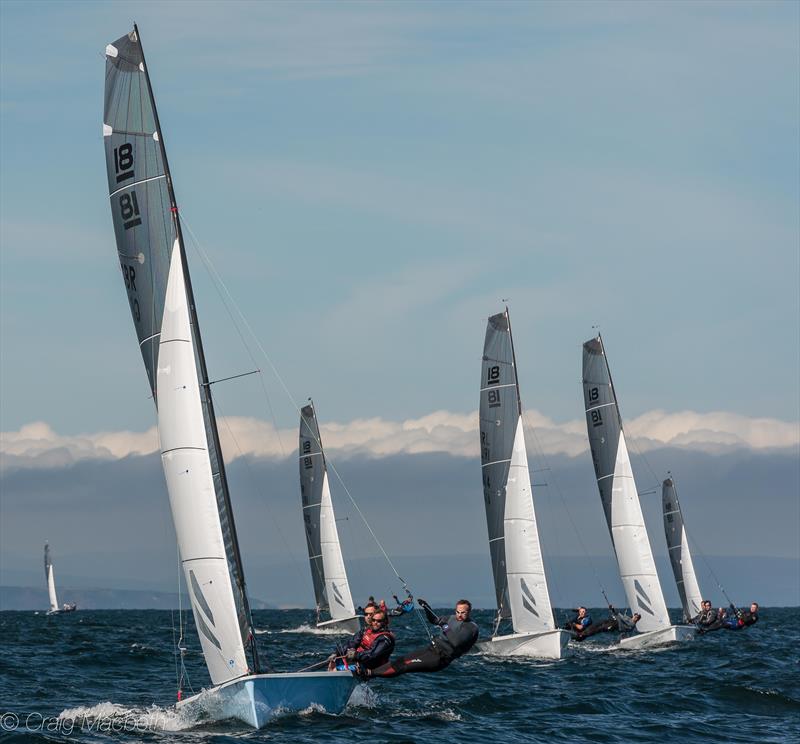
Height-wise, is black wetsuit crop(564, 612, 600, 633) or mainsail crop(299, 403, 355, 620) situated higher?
mainsail crop(299, 403, 355, 620)

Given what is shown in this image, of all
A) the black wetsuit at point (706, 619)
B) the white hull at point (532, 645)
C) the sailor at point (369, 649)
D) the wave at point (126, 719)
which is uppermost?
the sailor at point (369, 649)

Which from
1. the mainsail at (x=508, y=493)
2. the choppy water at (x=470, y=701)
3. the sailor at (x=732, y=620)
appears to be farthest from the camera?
the sailor at (x=732, y=620)

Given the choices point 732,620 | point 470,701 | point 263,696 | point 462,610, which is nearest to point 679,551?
point 732,620

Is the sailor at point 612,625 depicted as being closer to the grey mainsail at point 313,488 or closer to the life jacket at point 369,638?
the grey mainsail at point 313,488

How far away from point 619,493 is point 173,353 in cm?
2667

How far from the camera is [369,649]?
21.2 meters

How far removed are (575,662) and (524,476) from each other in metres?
5.73

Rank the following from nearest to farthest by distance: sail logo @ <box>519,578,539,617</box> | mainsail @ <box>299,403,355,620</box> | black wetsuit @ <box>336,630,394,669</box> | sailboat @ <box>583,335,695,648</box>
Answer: black wetsuit @ <box>336,630,394,669</box> < sail logo @ <box>519,578,539,617</box> < sailboat @ <box>583,335,695,648</box> < mainsail @ <box>299,403,355,620</box>

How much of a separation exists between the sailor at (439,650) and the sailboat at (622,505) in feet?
73.7

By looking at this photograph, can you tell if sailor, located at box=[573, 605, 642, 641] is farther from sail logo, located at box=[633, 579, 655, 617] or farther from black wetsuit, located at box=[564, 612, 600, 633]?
sail logo, located at box=[633, 579, 655, 617]

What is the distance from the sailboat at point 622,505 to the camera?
44000 mm

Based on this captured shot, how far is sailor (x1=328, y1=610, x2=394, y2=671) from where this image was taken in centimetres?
2114

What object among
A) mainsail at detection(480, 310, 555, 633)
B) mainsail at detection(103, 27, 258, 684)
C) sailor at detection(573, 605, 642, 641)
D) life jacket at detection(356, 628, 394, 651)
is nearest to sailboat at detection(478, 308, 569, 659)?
mainsail at detection(480, 310, 555, 633)

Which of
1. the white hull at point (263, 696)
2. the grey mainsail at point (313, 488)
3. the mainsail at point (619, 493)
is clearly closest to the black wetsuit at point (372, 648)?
the white hull at point (263, 696)
